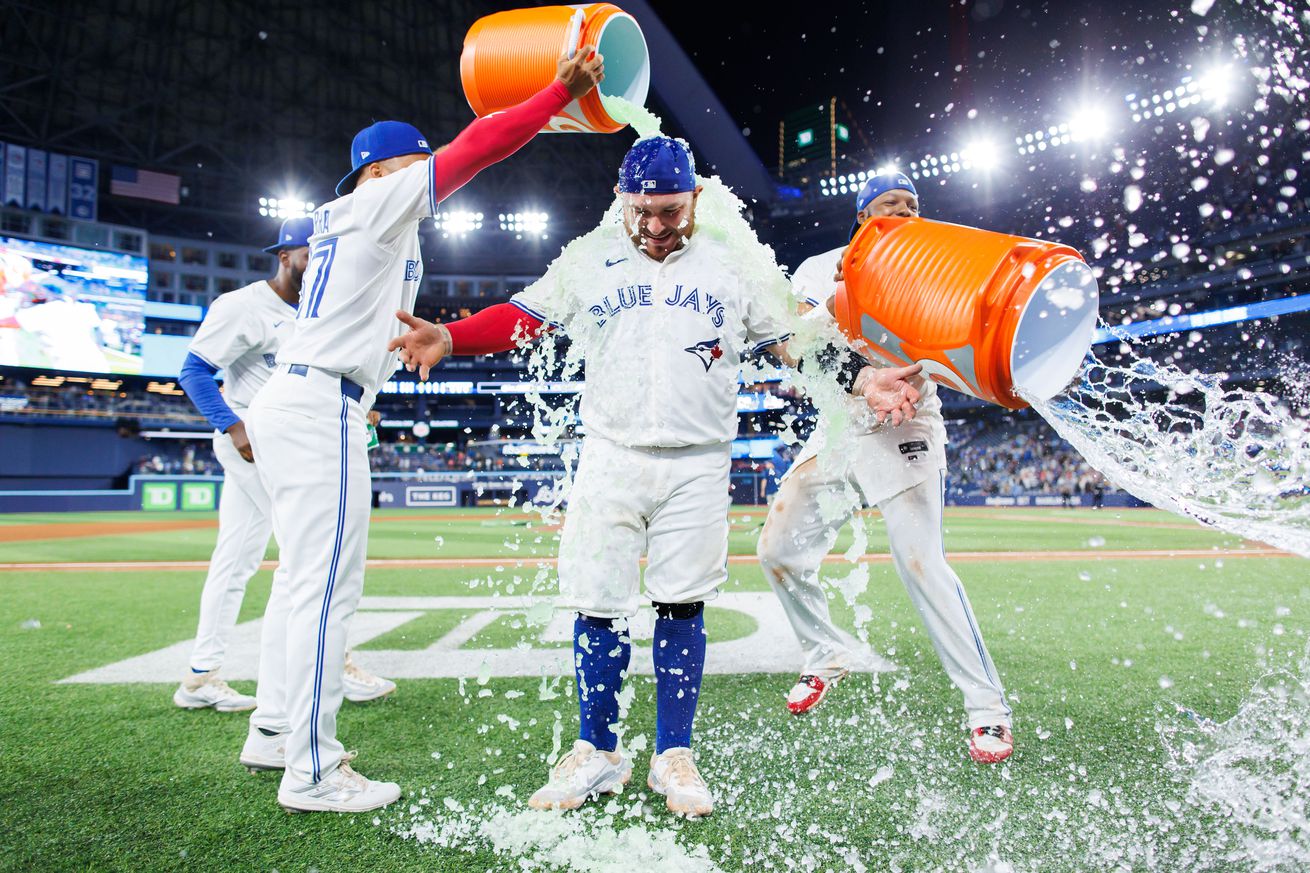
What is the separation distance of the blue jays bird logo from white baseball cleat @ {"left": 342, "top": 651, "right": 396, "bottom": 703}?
226cm

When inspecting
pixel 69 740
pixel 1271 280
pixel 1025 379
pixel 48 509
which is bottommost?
pixel 48 509

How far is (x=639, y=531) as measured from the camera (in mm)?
2547

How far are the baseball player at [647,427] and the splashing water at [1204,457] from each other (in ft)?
2.12

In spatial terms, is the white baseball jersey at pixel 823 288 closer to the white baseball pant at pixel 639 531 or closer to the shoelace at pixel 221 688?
the white baseball pant at pixel 639 531

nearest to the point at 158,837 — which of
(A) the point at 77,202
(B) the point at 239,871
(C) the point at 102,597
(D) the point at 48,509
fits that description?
(B) the point at 239,871

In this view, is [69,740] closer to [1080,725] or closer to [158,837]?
[158,837]

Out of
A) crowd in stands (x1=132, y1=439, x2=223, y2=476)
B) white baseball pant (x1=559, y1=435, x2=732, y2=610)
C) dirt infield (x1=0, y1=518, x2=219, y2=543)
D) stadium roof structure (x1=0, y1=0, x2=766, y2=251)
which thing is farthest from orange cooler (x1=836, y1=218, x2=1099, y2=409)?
crowd in stands (x1=132, y1=439, x2=223, y2=476)

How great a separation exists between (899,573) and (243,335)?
315 centimetres

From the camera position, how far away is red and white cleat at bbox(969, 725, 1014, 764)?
2.62m

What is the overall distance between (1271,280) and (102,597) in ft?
119

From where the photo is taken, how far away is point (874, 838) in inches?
79.1

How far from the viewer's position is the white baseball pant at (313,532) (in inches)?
93.2

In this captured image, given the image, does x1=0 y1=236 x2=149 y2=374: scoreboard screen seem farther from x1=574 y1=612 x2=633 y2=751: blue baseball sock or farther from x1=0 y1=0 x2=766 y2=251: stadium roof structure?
x1=574 y1=612 x2=633 y2=751: blue baseball sock

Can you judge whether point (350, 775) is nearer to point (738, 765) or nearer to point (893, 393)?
point (738, 765)
